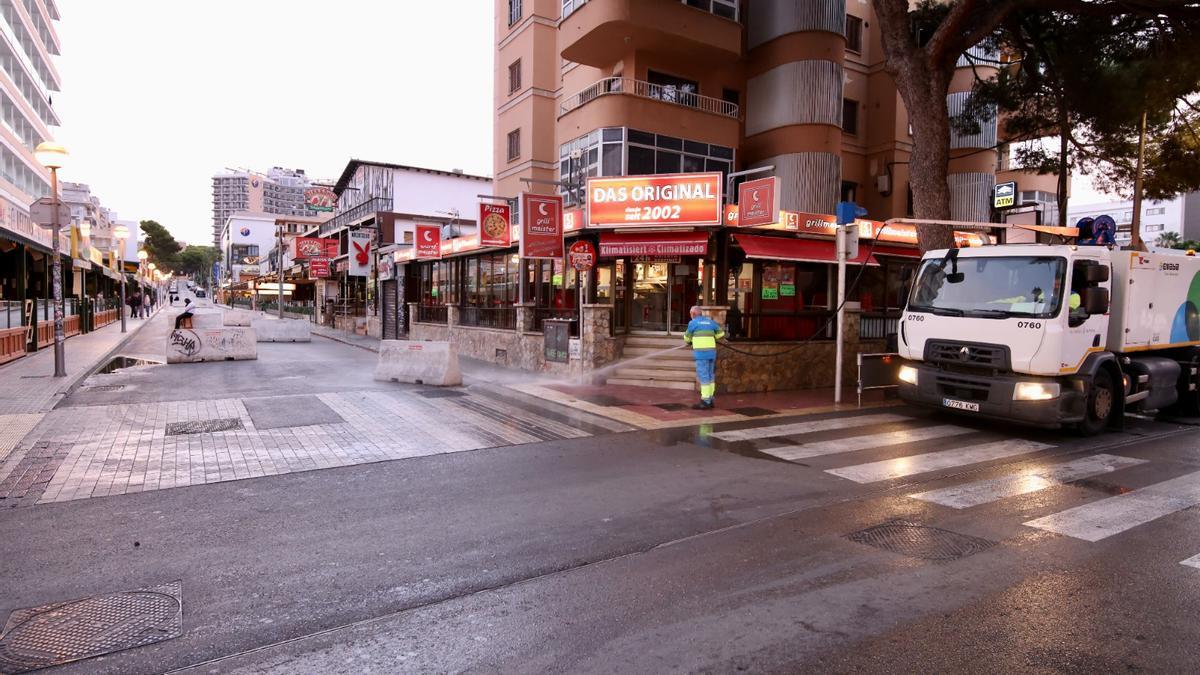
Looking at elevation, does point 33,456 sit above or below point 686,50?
below

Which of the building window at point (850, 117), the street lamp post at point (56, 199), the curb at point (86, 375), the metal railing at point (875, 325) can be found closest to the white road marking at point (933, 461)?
the metal railing at point (875, 325)

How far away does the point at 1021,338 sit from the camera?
9094 millimetres

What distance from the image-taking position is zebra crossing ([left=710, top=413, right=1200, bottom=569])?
5816 millimetres

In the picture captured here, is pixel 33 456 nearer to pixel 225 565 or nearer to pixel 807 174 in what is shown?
pixel 225 565

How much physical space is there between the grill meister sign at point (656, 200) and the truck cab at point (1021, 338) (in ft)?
16.3

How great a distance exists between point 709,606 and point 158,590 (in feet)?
11.3

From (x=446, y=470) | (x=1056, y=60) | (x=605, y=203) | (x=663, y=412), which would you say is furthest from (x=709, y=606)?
(x=1056, y=60)

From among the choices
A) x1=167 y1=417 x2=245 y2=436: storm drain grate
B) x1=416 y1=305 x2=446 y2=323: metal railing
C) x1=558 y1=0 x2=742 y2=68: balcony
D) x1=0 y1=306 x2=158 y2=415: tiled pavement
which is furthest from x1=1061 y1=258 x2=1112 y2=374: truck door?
x1=416 y1=305 x2=446 y2=323: metal railing

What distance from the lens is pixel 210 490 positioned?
6254mm

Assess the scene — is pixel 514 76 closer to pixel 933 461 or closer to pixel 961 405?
pixel 961 405

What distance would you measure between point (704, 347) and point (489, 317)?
10585 mm

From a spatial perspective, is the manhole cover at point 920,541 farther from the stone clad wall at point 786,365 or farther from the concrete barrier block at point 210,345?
the concrete barrier block at point 210,345

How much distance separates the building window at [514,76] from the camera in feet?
85.1

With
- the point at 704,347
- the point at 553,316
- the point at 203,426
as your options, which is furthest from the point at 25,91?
the point at 704,347
